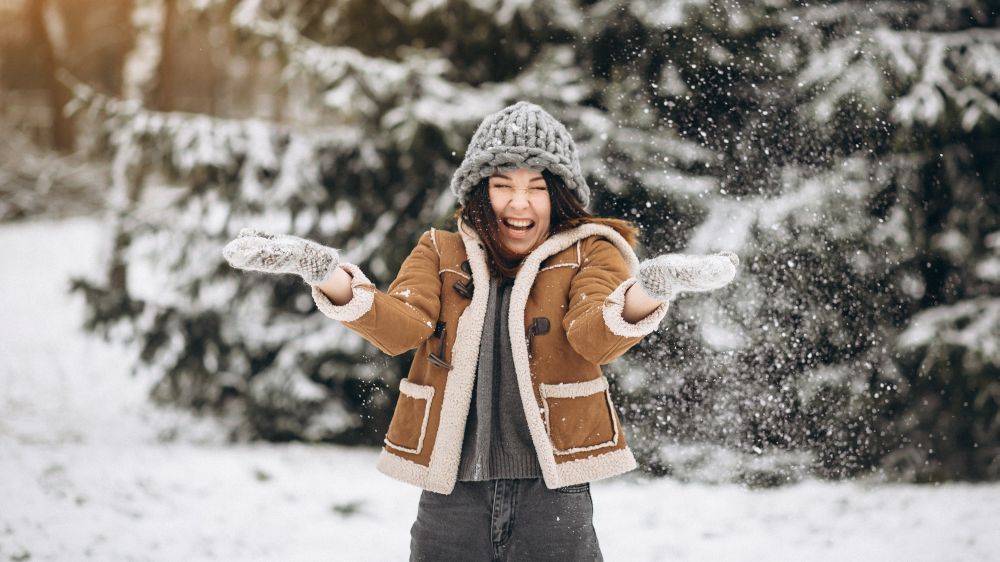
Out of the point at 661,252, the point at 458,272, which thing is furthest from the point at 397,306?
the point at 661,252

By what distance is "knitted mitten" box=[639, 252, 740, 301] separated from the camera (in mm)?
1678

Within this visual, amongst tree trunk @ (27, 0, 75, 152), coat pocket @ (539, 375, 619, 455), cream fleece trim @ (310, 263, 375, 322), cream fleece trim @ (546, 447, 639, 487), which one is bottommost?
cream fleece trim @ (546, 447, 639, 487)

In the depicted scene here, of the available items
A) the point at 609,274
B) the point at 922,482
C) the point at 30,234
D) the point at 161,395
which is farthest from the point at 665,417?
the point at 30,234

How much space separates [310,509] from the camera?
4.52 m

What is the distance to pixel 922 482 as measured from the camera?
5.04m

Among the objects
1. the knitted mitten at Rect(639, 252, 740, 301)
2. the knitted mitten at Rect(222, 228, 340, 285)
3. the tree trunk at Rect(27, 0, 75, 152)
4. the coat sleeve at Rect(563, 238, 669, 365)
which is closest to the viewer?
the knitted mitten at Rect(639, 252, 740, 301)

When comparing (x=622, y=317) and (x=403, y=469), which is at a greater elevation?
(x=622, y=317)

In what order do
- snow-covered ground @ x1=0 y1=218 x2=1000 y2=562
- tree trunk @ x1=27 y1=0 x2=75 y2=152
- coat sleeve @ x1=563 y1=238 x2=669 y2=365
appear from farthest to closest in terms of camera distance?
tree trunk @ x1=27 y1=0 x2=75 y2=152 → snow-covered ground @ x1=0 y1=218 x2=1000 y2=562 → coat sleeve @ x1=563 y1=238 x2=669 y2=365

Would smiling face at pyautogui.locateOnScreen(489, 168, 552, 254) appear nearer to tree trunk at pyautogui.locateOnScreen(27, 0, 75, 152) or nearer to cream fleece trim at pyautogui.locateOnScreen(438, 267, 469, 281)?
cream fleece trim at pyautogui.locateOnScreen(438, 267, 469, 281)

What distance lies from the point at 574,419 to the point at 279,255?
2.71ft

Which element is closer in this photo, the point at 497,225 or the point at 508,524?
the point at 508,524

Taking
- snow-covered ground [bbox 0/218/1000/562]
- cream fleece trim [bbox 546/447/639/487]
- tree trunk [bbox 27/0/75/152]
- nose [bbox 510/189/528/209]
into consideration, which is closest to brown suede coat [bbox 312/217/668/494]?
cream fleece trim [bbox 546/447/639/487]

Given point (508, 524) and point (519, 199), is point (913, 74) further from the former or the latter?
point (508, 524)

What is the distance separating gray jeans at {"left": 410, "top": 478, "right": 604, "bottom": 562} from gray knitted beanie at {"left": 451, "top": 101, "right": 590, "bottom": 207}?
0.82 meters
